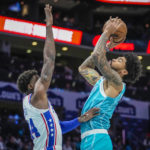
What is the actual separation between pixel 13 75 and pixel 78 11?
1195cm

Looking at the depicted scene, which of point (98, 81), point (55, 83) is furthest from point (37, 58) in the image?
point (98, 81)

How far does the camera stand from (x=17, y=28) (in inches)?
756

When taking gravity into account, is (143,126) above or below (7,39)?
below

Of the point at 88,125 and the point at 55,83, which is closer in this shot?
the point at 88,125

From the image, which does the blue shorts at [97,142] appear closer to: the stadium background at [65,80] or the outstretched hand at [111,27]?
the outstretched hand at [111,27]

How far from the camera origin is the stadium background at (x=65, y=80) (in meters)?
14.5

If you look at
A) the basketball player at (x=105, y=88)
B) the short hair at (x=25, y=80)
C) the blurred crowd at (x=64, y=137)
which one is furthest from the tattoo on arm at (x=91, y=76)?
the blurred crowd at (x=64, y=137)

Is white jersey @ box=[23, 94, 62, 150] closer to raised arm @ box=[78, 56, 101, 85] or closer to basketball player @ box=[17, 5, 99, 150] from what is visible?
basketball player @ box=[17, 5, 99, 150]

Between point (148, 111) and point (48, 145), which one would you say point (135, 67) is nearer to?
point (48, 145)

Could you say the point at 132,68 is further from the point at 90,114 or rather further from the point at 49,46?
the point at 49,46

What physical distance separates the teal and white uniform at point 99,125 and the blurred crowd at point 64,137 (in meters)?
8.04

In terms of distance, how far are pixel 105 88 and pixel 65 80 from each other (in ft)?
45.8

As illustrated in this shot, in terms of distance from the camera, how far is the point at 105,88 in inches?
163

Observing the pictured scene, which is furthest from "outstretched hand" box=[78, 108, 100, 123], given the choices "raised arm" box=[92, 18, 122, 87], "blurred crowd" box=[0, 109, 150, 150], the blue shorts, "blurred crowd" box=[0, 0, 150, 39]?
"blurred crowd" box=[0, 0, 150, 39]
